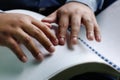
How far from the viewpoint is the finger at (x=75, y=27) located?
526mm

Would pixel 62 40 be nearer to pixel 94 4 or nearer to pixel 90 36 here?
pixel 90 36

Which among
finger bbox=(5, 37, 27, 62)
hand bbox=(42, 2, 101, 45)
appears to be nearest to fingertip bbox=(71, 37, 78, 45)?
hand bbox=(42, 2, 101, 45)

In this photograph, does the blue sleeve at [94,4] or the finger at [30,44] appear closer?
the finger at [30,44]

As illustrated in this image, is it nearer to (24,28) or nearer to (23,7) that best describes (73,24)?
(24,28)

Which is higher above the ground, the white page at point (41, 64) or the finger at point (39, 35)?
the finger at point (39, 35)

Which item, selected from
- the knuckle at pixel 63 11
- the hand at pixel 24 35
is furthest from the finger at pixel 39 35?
the knuckle at pixel 63 11

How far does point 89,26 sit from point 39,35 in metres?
0.13

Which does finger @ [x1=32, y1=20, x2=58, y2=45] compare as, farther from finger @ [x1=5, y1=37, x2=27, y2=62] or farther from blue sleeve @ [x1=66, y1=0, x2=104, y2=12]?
blue sleeve @ [x1=66, y1=0, x2=104, y2=12]

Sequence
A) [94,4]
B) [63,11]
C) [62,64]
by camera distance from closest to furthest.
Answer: [62,64]
[63,11]
[94,4]

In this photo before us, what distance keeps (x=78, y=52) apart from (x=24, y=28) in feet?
0.36

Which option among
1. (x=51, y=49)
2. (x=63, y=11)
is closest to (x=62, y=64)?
(x=51, y=49)

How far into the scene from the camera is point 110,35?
63cm

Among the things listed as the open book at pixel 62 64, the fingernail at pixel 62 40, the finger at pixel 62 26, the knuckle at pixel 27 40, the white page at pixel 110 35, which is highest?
the knuckle at pixel 27 40

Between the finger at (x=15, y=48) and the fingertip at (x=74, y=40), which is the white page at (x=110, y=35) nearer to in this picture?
the fingertip at (x=74, y=40)
